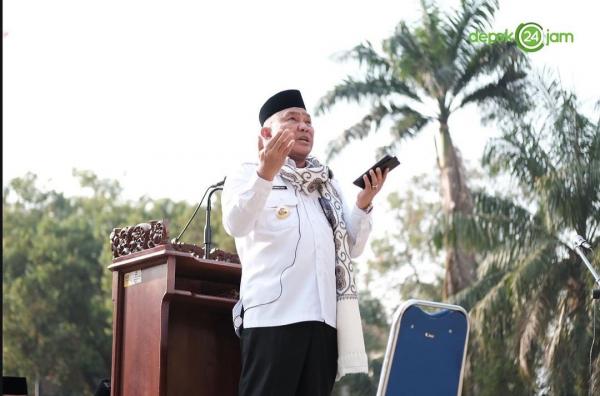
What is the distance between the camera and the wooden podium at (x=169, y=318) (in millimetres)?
3783

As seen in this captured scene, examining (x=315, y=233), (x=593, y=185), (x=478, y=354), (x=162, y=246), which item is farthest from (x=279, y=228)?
(x=478, y=354)

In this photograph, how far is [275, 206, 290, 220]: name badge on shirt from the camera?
3588 millimetres

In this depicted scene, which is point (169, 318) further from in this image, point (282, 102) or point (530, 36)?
point (530, 36)

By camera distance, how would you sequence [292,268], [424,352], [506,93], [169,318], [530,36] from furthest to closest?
[506,93], [530,36], [169,318], [292,268], [424,352]

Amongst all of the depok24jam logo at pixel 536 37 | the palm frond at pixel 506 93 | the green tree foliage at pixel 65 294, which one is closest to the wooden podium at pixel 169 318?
the depok24jam logo at pixel 536 37

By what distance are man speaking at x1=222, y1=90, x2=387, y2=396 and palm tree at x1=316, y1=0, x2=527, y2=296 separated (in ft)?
43.1

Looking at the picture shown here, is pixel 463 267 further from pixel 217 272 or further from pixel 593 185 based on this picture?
pixel 217 272

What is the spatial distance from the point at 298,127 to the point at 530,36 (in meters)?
11.0

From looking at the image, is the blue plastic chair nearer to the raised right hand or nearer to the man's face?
the raised right hand

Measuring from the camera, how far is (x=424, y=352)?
3270mm

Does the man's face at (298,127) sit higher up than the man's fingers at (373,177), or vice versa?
the man's face at (298,127)

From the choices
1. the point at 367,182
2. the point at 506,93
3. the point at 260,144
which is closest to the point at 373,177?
the point at 367,182

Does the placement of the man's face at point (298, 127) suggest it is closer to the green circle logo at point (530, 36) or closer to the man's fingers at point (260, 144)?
the man's fingers at point (260, 144)

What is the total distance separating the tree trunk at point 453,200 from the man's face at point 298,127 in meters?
14.2
